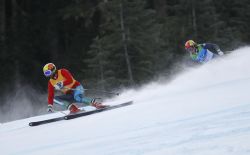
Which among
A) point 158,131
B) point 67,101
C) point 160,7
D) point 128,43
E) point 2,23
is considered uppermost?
point 158,131

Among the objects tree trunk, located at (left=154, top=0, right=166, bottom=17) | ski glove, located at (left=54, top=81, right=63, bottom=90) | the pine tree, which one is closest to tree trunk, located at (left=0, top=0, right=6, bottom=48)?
the pine tree

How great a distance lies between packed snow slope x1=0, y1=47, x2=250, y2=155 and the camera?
7.04 metres

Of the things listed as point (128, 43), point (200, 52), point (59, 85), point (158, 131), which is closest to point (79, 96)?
point (59, 85)

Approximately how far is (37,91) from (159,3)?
10325 millimetres

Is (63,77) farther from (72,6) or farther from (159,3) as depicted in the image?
(159,3)

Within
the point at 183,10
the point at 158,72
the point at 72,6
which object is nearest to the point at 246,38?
the point at 183,10

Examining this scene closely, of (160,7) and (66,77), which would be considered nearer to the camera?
(66,77)

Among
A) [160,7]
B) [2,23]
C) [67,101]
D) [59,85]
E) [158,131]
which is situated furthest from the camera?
[160,7]

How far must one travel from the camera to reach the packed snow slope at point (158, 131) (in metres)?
7.04

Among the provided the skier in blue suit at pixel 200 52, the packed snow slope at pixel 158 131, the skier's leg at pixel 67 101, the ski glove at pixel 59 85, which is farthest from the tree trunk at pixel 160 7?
the packed snow slope at pixel 158 131

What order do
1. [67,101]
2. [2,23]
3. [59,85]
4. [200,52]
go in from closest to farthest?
[59,85] → [67,101] → [200,52] → [2,23]

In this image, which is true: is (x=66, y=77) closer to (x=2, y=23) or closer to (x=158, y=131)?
(x=158, y=131)

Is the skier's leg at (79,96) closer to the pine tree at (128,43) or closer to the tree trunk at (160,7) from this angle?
the pine tree at (128,43)

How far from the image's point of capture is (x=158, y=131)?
8469 millimetres
